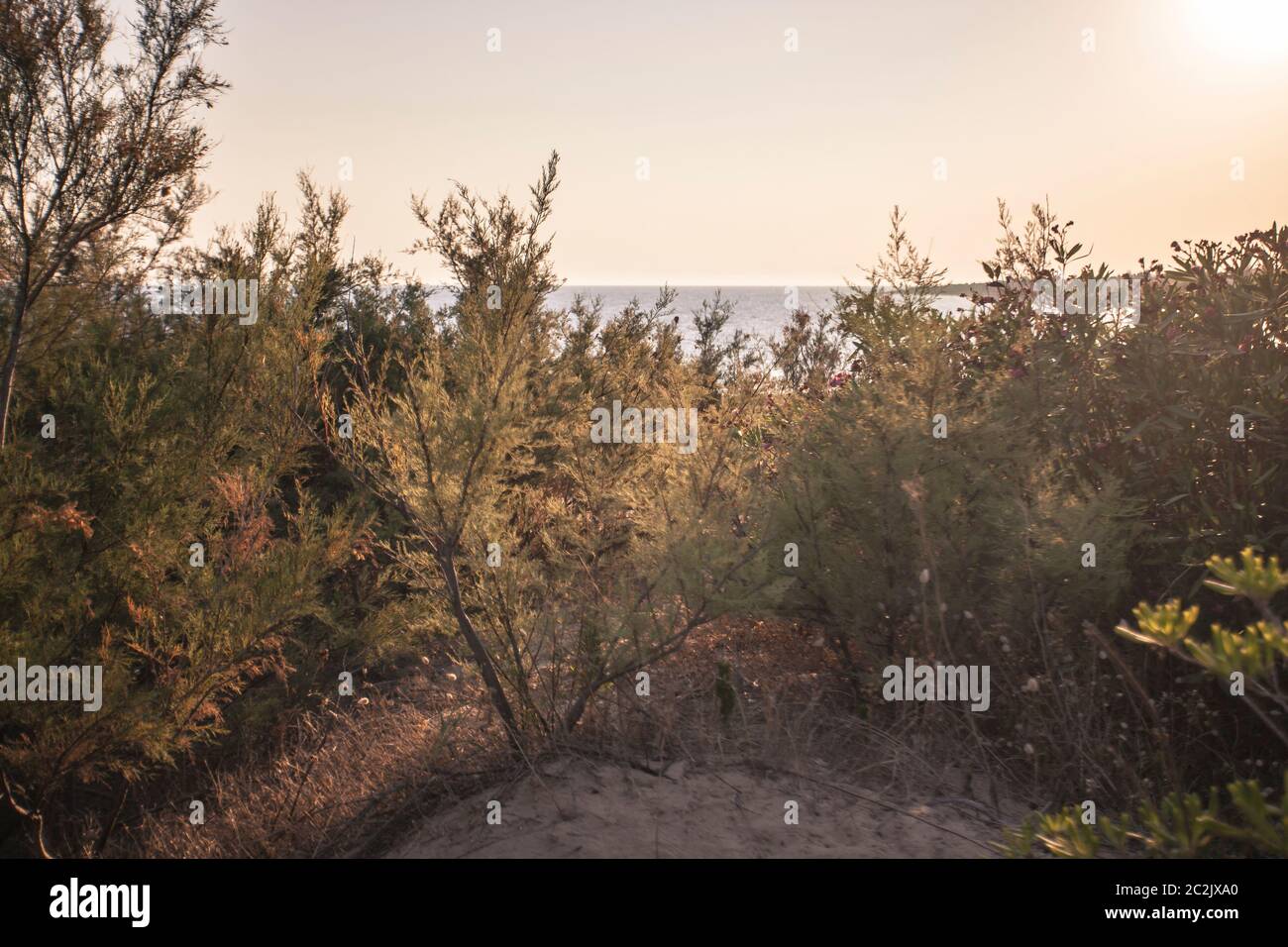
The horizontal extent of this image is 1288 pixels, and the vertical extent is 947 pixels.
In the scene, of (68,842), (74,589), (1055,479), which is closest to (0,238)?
(74,589)

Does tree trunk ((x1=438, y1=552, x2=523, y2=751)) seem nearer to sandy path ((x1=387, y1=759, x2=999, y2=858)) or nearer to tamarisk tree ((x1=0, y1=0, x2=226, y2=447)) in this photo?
sandy path ((x1=387, y1=759, x2=999, y2=858))

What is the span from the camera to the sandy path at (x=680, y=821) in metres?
3.21

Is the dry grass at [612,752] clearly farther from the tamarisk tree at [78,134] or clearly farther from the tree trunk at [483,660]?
the tamarisk tree at [78,134]

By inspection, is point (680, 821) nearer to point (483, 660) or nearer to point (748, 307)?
point (483, 660)

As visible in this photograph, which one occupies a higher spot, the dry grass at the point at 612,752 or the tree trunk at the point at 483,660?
the tree trunk at the point at 483,660

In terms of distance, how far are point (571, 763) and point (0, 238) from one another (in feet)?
14.9

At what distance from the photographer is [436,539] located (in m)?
4.16

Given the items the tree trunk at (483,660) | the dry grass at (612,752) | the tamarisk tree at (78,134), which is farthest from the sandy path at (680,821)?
the tamarisk tree at (78,134)

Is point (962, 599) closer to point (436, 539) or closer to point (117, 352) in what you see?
point (436, 539)

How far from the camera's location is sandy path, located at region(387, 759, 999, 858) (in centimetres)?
321

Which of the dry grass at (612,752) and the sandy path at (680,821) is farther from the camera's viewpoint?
the dry grass at (612,752)

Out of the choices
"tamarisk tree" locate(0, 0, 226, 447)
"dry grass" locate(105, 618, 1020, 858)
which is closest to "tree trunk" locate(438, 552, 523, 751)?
"dry grass" locate(105, 618, 1020, 858)

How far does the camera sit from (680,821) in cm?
339

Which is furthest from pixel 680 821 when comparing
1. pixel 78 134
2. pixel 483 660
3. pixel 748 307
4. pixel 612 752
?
pixel 748 307
